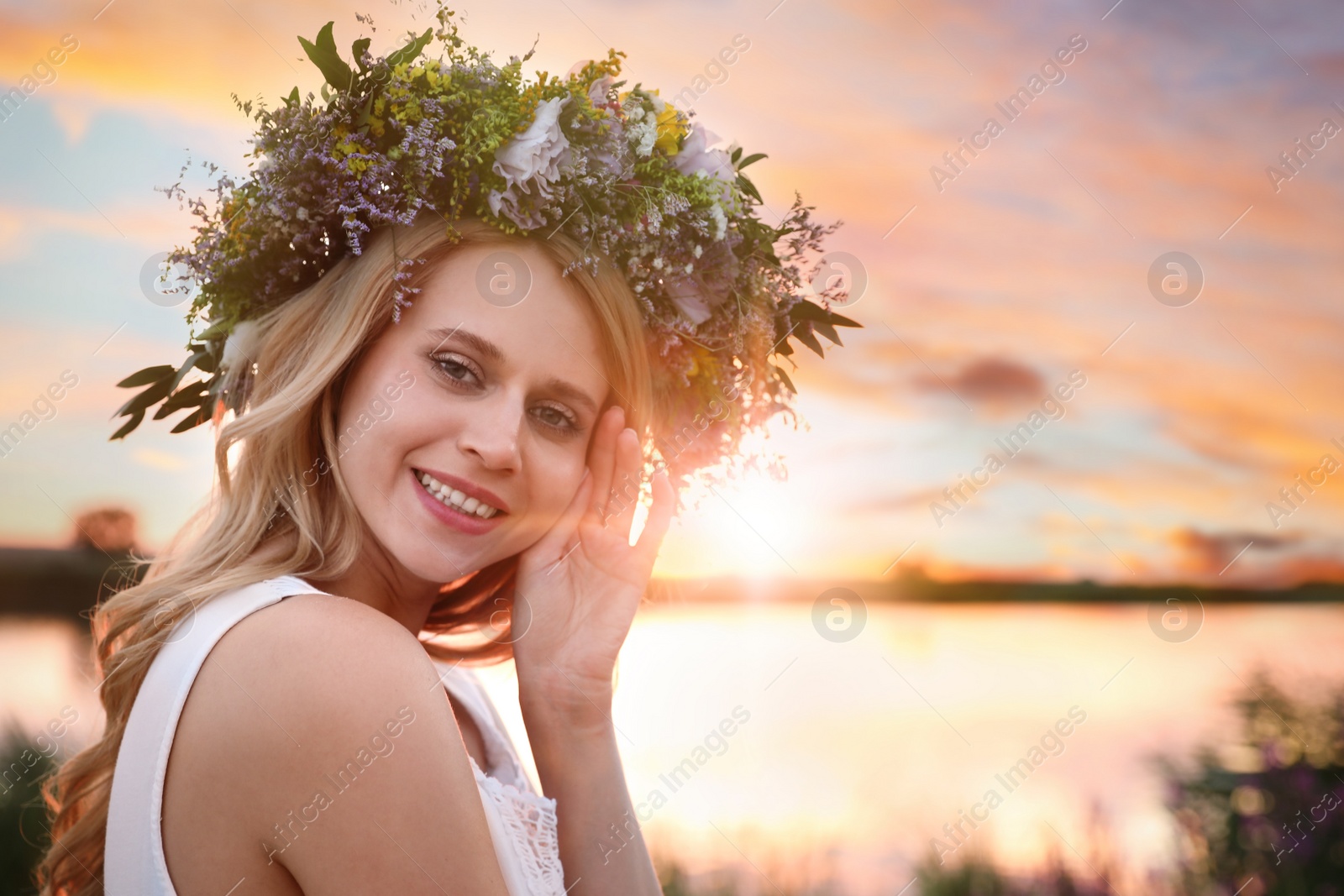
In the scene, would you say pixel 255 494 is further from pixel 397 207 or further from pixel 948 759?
pixel 948 759

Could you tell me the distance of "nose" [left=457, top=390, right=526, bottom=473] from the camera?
2.44 meters

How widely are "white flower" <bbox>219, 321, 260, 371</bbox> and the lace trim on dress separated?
1387 mm

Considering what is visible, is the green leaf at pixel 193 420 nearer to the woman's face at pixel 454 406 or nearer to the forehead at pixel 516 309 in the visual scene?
the woman's face at pixel 454 406

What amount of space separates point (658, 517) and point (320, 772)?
60.6 inches

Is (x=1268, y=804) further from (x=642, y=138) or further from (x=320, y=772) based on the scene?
(x=320, y=772)

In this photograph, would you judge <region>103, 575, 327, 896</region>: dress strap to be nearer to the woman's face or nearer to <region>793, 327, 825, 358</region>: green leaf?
the woman's face

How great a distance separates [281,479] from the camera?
2.45 metres

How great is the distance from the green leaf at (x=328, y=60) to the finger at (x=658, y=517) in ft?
5.01

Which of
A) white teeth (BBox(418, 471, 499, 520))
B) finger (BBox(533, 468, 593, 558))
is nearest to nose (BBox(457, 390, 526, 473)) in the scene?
white teeth (BBox(418, 471, 499, 520))

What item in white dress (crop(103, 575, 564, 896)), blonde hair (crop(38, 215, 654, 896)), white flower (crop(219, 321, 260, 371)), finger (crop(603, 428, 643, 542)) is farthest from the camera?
finger (crop(603, 428, 643, 542))

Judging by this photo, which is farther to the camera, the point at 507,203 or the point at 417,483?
the point at 507,203

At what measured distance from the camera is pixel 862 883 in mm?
5102

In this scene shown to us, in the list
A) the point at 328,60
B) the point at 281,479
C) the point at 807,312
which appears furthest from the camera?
the point at 807,312

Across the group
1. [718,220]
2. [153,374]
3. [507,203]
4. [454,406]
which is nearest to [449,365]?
[454,406]
